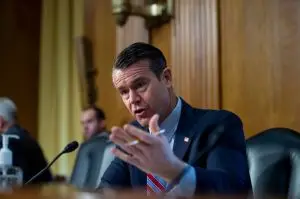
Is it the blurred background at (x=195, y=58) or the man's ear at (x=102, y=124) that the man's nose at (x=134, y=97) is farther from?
the man's ear at (x=102, y=124)

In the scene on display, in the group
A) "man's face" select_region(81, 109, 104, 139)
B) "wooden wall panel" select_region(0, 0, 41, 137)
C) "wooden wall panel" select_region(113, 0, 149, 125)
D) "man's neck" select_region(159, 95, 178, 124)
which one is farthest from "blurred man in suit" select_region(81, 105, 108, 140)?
"man's neck" select_region(159, 95, 178, 124)

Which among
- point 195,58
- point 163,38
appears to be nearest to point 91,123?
point 163,38

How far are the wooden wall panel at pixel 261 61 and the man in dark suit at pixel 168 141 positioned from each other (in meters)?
0.61

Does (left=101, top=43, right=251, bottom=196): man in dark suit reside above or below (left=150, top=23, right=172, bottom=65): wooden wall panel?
below

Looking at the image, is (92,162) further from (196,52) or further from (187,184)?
(187,184)

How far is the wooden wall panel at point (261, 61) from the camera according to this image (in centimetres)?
220

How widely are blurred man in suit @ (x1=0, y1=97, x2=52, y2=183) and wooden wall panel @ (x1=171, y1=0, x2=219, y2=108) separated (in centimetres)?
82

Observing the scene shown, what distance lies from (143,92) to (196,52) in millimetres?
985

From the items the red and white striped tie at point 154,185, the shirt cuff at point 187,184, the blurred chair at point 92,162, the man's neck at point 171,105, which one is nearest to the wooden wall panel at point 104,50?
the blurred chair at point 92,162

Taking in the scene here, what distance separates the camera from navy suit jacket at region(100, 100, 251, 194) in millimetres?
1384

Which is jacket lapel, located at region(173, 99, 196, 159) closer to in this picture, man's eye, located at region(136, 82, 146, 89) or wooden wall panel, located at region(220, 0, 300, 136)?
man's eye, located at region(136, 82, 146, 89)

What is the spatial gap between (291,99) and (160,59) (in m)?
0.70

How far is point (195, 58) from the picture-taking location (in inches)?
102

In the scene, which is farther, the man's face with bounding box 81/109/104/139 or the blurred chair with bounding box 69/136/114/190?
the man's face with bounding box 81/109/104/139
